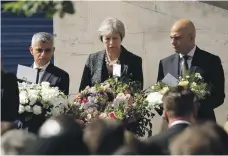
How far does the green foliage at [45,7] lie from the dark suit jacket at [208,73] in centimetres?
267

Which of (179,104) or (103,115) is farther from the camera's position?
(103,115)

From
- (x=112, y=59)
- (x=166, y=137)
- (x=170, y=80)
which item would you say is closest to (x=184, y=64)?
(x=170, y=80)

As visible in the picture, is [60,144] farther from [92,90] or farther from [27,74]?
[27,74]

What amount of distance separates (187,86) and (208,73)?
519mm

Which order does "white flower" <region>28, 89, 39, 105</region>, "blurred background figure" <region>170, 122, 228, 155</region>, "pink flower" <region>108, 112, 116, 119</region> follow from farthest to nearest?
"white flower" <region>28, 89, 39, 105</region> < "pink flower" <region>108, 112, 116, 119</region> < "blurred background figure" <region>170, 122, 228, 155</region>

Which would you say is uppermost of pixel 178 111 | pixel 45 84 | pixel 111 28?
pixel 111 28

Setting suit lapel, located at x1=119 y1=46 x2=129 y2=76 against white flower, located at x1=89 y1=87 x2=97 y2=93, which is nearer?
white flower, located at x1=89 y1=87 x2=97 y2=93

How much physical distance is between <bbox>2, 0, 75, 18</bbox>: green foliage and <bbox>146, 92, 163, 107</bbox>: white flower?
2352 millimetres

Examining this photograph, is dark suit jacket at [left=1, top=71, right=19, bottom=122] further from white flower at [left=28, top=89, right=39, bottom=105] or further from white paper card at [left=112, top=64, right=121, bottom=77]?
white paper card at [left=112, top=64, right=121, bottom=77]

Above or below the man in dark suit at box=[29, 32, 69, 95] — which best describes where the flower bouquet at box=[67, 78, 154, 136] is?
below

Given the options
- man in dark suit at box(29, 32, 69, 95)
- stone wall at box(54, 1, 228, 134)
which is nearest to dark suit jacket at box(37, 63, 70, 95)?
man in dark suit at box(29, 32, 69, 95)

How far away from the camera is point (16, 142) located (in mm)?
5543

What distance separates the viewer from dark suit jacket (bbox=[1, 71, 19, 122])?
25.4ft

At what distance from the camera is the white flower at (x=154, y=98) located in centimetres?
812
